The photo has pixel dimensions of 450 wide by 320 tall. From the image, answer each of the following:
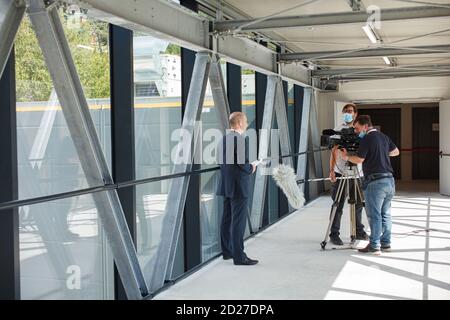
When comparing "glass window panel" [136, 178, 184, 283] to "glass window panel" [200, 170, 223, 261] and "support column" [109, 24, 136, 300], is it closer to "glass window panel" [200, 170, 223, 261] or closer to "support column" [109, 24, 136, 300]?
"support column" [109, 24, 136, 300]

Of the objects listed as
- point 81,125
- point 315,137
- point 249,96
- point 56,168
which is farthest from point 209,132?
point 315,137

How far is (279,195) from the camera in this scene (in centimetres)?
1002

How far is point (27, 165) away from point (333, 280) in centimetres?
256

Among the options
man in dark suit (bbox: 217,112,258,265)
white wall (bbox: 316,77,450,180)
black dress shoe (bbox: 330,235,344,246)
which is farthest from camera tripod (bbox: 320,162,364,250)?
white wall (bbox: 316,77,450,180)

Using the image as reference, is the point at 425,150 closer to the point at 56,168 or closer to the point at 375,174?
the point at 375,174

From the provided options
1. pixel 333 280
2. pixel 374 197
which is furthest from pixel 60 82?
pixel 374 197

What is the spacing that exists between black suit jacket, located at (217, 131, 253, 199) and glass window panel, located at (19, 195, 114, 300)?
3.95ft

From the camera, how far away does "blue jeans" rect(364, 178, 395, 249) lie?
224 inches

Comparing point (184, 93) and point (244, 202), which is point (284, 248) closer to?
point (244, 202)

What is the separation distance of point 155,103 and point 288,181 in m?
1.57

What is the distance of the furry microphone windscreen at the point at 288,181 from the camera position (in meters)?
6.27

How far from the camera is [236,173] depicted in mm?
5301

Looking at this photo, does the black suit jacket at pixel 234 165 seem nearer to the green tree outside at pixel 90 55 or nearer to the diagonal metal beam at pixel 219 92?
the diagonal metal beam at pixel 219 92
